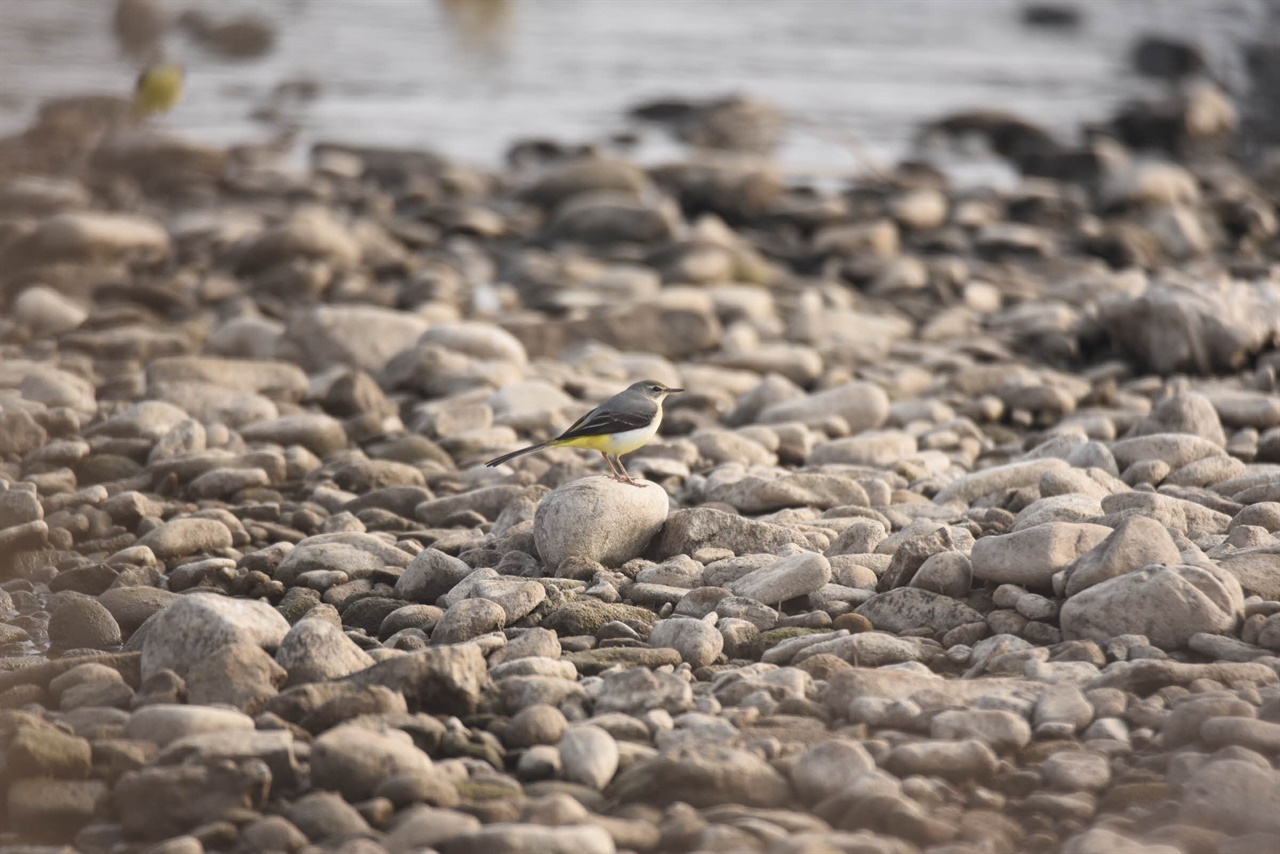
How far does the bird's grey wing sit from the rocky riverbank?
0.47 meters

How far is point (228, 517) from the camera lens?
7.25 meters

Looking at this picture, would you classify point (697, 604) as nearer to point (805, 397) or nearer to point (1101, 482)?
point (1101, 482)

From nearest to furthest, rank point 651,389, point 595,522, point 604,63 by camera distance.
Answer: point 595,522, point 651,389, point 604,63

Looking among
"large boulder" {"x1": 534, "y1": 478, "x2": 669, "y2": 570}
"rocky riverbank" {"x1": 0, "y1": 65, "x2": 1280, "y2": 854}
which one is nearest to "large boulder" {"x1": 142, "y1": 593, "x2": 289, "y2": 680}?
"rocky riverbank" {"x1": 0, "y1": 65, "x2": 1280, "y2": 854}

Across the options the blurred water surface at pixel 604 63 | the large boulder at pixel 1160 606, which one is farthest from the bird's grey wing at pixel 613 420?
the blurred water surface at pixel 604 63

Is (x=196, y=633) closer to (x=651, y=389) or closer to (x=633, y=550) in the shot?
(x=633, y=550)

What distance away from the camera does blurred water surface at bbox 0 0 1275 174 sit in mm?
24344

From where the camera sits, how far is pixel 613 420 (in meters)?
7.25

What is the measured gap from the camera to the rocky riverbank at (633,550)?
173 inches

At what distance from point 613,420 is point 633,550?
0.93m

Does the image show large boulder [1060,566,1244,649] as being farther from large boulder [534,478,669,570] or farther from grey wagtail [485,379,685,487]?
grey wagtail [485,379,685,487]

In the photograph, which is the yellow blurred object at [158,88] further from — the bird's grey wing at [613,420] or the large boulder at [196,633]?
the large boulder at [196,633]

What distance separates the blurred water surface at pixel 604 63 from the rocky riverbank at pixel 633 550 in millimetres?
9345

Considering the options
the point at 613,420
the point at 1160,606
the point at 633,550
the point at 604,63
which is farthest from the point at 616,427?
the point at 604,63
